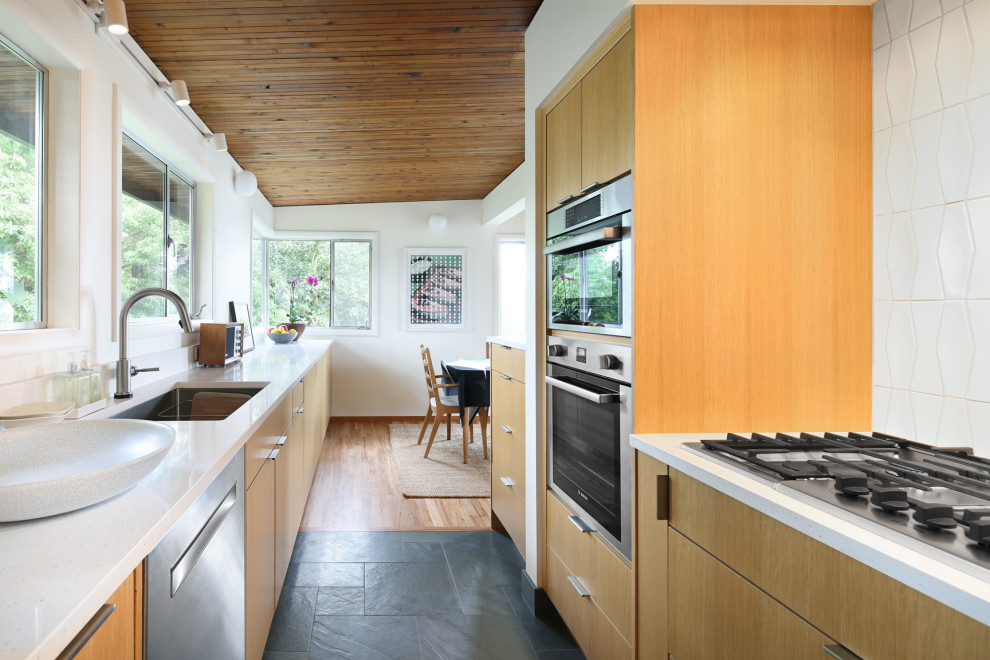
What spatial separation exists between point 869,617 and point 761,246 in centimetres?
93

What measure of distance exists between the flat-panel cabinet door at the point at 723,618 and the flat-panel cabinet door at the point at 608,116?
0.98 m

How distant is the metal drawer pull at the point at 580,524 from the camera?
1756 millimetres

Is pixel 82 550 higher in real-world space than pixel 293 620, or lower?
higher

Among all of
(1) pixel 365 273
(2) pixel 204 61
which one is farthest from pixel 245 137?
(1) pixel 365 273

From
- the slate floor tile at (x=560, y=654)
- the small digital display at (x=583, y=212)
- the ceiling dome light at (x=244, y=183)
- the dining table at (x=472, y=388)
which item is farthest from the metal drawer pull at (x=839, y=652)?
the ceiling dome light at (x=244, y=183)

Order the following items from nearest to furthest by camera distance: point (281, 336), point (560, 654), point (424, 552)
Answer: point (560, 654) < point (424, 552) < point (281, 336)

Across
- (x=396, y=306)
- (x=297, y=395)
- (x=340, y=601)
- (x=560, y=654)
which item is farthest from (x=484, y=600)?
(x=396, y=306)

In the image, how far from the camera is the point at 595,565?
172cm

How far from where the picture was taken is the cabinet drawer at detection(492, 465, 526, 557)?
2555mm

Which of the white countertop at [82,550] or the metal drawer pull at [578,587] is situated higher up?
the white countertop at [82,550]

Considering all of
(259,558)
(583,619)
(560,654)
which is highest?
(259,558)

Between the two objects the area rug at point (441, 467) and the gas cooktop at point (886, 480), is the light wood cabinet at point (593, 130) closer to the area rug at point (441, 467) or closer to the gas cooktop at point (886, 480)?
the gas cooktop at point (886, 480)

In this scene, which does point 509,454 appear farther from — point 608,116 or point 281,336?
point 281,336

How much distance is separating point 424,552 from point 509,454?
66 cm
